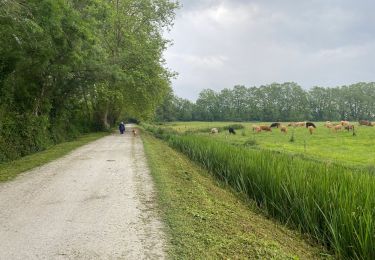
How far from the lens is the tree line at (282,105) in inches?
4532

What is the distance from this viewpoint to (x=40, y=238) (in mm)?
5664

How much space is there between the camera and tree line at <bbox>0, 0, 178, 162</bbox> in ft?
46.2

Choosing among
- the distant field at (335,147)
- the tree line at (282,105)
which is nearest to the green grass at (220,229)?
the distant field at (335,147)

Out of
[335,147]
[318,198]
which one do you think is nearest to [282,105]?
[335,147]

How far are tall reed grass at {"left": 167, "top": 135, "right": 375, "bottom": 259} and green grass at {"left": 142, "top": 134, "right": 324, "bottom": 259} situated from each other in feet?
0.90

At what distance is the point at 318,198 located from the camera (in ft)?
20.2

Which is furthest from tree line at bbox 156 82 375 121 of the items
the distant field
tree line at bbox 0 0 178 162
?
the distant field

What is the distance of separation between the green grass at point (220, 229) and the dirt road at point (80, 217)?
324mm

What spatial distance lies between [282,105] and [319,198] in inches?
4705

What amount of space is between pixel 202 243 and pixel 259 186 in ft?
10.2

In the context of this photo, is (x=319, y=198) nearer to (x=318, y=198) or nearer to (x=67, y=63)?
(x=318, y=198)

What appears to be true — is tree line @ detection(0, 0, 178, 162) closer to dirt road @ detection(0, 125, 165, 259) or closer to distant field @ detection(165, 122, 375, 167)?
dirt road @ detection(0, 125, 165, 259)

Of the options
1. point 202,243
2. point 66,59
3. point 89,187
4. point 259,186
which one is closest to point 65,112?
point 66,59

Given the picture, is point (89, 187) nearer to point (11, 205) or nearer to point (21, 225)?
point (11, 205)
